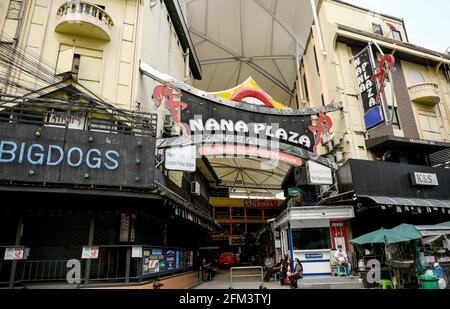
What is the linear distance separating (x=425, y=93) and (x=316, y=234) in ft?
44.7

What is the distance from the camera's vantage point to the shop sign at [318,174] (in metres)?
15.8

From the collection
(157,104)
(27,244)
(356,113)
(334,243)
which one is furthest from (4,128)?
(356,113)

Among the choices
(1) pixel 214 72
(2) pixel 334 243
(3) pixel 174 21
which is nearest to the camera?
(2) pixel 334 243

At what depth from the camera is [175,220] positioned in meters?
16.6

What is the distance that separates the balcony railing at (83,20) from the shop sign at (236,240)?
30.6 meters

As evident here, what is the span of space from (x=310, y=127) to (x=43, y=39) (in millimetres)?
15463

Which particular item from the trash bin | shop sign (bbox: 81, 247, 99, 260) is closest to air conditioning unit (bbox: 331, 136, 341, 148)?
the trash bin

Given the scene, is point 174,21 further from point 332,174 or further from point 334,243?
point 334,243

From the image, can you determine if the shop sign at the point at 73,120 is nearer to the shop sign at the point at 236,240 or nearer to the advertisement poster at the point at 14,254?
the advertisement poster at the point at 14,254

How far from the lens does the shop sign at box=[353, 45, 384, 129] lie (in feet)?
55.7

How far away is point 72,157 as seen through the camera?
1007cm

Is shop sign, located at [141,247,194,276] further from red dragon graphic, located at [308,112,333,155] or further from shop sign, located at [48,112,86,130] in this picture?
red dragon graphic, located at [308,112,333,155]

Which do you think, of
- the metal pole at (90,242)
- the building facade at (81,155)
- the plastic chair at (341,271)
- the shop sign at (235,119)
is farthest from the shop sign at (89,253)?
the plastic chair at (341,271)

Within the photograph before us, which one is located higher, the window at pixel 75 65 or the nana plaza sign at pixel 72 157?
the window at pixel 75 65
